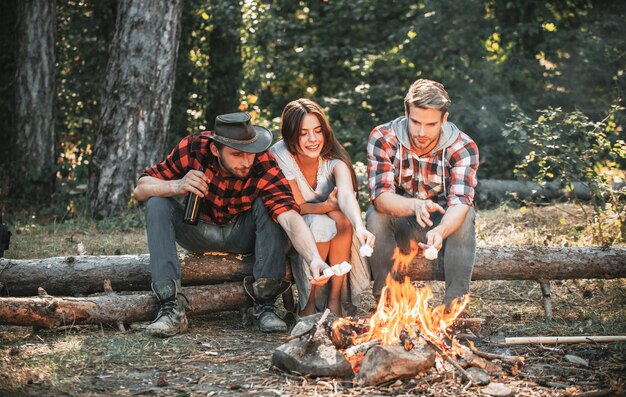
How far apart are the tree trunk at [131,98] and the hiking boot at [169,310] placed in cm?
450

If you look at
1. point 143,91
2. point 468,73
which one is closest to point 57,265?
point 143,91

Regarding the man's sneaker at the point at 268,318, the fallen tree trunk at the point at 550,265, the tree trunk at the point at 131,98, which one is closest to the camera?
the man's sneaker at the point at 268,318

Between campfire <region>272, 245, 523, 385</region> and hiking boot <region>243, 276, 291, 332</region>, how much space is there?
707 mm

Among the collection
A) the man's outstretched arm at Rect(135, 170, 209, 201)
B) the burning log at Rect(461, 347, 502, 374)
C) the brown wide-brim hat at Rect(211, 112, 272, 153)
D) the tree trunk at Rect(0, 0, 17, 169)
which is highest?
the tree trunk at Rect(0, 0, 17, 169)

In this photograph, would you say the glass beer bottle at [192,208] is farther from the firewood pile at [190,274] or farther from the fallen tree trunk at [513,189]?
the fallen tree trunk at [513,189]

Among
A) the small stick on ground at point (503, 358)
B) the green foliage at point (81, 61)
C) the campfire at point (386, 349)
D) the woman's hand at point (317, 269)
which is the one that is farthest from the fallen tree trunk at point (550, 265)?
the green foliage at point (81, 61)

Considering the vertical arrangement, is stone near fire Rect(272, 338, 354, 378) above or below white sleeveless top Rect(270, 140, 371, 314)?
below

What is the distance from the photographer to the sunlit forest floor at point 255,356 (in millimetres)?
3879

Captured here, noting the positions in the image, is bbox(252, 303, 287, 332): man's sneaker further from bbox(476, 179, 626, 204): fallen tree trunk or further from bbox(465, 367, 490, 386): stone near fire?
bbox(476, 179, 626, 204): fallen tree trunk

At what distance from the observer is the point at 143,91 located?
30.1ft

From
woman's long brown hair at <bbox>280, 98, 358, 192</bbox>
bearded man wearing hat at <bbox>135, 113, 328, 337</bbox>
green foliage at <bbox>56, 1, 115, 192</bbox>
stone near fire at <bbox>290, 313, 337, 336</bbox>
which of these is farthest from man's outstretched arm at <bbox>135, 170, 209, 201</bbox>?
green foliage at <bbox>56, 1, 115, 192</bbox>

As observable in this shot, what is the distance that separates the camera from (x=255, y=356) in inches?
178

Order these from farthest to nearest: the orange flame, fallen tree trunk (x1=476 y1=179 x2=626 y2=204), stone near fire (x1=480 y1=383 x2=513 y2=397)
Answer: fallen tree trunk (x1=476 y1=179 x2=626 y2=204) → the orange flame → stone near fire (x1=480 y1=383 x2=513 y2=397)

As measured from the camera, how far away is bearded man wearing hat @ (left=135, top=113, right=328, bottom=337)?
5.00 m
